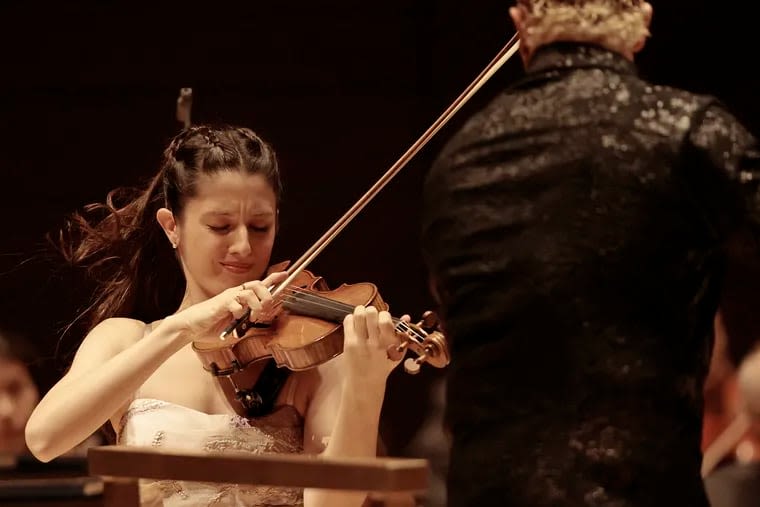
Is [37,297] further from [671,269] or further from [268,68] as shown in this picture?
[671,269]

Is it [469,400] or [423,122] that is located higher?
[423,122]

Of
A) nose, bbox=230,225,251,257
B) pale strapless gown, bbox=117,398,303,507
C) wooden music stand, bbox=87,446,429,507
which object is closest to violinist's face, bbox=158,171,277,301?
nose, bbox=230,225,251,257

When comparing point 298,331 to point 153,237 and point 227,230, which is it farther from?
point 153,237

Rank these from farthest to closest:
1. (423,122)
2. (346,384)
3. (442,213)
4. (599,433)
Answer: (423,122) → (346,384) → (442,213) → (599,433)

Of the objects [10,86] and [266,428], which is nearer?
[266,428]

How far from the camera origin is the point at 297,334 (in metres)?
2.05

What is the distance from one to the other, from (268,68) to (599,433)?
2.23 metres

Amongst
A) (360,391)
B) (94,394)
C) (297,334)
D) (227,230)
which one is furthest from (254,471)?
(227,230)

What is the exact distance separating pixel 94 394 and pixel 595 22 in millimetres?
1126

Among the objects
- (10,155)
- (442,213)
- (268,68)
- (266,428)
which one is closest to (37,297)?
(10,155)

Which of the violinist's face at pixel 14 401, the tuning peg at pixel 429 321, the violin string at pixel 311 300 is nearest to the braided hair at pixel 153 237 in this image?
the violin string at pixel 311 300

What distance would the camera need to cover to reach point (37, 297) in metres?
3.33

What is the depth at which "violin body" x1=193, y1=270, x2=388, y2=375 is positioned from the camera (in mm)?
2033

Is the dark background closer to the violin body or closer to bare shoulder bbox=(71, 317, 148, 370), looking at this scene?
bare shoulder bbox=(71, 317, 148, 370)
